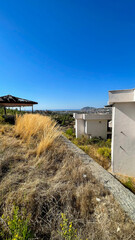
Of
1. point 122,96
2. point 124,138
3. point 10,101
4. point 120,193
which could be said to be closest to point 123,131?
point 124,138

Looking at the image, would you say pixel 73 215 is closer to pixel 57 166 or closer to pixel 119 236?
pixel 119 236

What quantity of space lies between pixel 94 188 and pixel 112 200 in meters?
0.25

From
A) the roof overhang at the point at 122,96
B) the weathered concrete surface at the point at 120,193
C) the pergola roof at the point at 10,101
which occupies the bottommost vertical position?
the weathered concrete surface at the point at 120,193

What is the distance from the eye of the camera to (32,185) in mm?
1229

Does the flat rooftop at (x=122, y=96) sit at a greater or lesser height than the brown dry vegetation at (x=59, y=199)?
greater

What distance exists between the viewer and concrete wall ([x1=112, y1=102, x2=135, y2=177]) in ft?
9.89

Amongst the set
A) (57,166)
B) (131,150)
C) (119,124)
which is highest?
(119,124)

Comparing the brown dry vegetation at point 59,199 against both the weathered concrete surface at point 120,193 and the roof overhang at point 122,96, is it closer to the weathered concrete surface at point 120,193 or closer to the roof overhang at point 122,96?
the weathered concrete surface at point 120,193

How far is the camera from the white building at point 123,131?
2.95 metres

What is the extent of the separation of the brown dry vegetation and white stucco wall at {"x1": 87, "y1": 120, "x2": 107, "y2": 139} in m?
4.74

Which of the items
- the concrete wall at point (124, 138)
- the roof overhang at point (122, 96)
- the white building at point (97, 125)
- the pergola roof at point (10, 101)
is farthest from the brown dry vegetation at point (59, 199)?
the pergola roof at point (10, 101)

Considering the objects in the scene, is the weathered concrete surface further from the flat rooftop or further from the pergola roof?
the pergola roof

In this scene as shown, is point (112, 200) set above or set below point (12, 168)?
below

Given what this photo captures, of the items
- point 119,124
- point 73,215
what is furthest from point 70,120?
point 73,215
